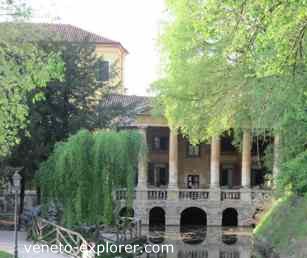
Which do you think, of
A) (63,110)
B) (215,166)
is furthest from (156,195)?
(63,110)

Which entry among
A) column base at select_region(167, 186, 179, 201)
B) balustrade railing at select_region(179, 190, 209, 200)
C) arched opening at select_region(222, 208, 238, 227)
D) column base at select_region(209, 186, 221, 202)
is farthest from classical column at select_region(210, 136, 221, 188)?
column base at select_region(167, 186, 179, 201)

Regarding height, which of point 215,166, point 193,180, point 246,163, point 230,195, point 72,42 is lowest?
point 230,195

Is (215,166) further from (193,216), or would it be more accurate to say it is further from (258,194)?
(193,216)

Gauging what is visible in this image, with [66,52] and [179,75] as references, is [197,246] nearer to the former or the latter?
[179,75]

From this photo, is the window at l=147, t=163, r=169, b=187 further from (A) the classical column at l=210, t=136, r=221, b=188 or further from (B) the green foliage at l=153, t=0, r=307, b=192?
(B) the green foliage at l=153, t=0, r=307, b=192

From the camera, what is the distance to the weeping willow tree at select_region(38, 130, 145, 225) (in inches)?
1000

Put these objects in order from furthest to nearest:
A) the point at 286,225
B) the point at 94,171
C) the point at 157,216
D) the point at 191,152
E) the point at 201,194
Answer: the point at 191,152, the point at 157,216, the point at 201,194, the point at 286,225, the point at 94,171

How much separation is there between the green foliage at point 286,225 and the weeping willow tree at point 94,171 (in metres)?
6.46

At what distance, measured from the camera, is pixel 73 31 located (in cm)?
6106

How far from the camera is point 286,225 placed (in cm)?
2764

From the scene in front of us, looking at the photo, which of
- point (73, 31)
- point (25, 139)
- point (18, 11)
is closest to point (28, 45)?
point (18, 11)

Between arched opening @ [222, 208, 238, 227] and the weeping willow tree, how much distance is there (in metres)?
25.8

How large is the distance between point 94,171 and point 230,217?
27.6 m

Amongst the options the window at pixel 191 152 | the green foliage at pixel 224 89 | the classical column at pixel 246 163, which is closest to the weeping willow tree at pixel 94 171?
the green foliage at pixel 224 89
